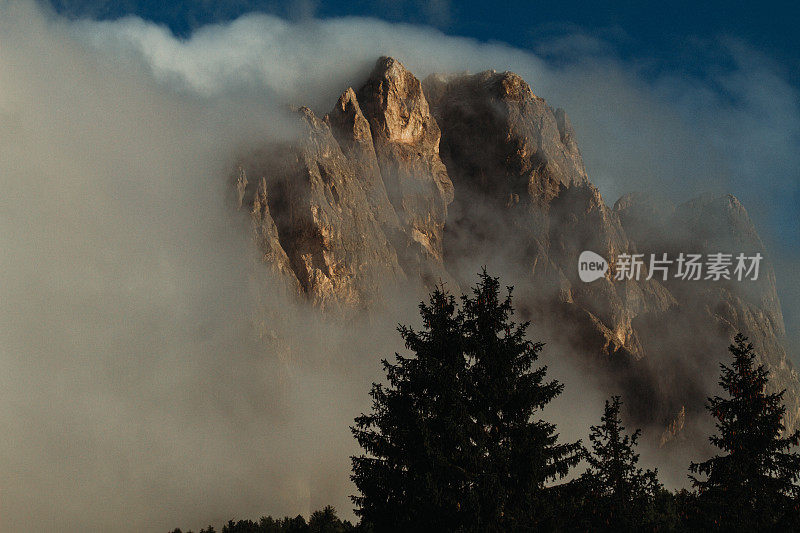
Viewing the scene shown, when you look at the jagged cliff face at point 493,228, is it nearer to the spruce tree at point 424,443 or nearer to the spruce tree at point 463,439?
the spruce tree at point 424,443

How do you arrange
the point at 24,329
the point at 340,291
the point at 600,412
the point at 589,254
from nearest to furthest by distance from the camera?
1. the point at 24,329
2. the point at 340,291
3. the point at 600,412
4. the point at 589,254

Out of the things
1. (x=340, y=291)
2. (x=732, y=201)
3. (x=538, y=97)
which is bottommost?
(x=340, y=291)

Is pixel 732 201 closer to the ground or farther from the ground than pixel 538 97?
closer to the ground

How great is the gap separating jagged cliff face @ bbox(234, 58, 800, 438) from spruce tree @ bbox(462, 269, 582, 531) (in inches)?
2300

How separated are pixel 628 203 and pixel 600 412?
56001 mm

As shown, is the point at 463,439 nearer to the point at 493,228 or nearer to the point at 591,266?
the point at 493,228

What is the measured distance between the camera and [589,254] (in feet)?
342

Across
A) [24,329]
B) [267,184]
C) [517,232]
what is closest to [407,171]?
[517,232]

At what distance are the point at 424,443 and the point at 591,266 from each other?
91.2 meters

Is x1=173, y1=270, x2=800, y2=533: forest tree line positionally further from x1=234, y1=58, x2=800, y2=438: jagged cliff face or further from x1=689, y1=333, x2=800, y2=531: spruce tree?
x1=234, y1=58, x2=800, y2=438: jagged cliff face

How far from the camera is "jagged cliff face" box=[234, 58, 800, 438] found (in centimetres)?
8181

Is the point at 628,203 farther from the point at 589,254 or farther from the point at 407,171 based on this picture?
the point at 407,171

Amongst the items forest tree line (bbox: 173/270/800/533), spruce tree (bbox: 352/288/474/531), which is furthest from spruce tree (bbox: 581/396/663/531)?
spruce tree (bbox: 352/288/474/531)

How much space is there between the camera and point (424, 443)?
18234 mm
